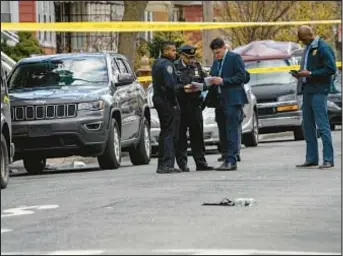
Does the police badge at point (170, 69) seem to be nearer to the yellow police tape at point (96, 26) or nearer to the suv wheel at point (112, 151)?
the suv wheel at point (112, 151)

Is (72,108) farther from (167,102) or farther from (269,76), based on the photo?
(269,76)

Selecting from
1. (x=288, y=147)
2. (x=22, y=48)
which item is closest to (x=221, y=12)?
(x=22, y=48)

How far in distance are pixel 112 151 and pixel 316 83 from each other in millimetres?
3488

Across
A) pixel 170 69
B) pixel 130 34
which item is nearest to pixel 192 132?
pixel 170 69

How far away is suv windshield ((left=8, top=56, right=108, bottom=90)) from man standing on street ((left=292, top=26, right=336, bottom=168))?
3.49 m

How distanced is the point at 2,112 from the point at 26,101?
2.65 meters

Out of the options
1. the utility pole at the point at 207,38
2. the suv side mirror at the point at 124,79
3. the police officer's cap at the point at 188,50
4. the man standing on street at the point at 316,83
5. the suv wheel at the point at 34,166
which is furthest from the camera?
the utility pole at the point at 207,38

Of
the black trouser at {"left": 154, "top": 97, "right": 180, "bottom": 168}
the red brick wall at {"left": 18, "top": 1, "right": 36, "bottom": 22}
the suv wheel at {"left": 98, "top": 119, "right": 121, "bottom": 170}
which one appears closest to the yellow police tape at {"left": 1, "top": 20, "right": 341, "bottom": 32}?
the suv wheel at {"left": 98, "top": 119, "right": 121, "bottom": 170}

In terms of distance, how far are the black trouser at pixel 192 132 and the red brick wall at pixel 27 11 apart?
1994 centimetres

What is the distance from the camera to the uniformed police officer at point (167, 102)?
1806 centimetres

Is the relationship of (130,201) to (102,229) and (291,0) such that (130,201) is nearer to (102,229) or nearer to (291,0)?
(102,229)

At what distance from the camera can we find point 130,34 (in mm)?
29547

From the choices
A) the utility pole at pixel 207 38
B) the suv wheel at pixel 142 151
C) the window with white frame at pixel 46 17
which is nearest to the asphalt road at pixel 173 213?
the suv wheel at pixel 142 151

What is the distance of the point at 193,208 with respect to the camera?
12.8m
